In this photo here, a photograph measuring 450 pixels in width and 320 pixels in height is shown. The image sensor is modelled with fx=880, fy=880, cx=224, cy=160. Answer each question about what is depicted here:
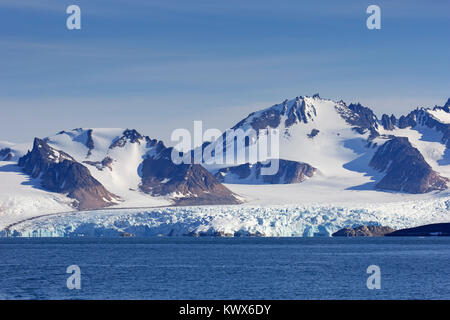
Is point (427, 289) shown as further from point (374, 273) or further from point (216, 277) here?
point (216, 277)

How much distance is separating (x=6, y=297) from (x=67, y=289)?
23.0 ft

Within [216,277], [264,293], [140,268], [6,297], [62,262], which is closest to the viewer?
[6,297]

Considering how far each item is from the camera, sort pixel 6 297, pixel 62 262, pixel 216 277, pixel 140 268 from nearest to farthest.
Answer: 1. pixel 6 297
2. pixel 216 277
3. pixel 140 268
4. pixel 62 262

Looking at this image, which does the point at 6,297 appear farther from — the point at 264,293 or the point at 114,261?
the point at 114,261
